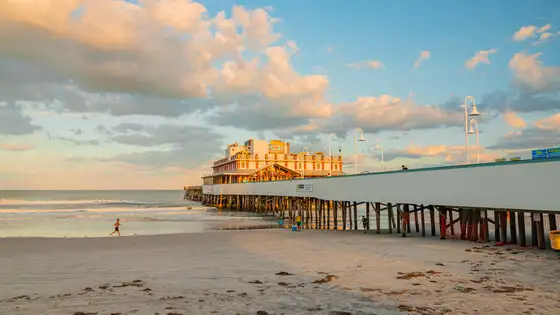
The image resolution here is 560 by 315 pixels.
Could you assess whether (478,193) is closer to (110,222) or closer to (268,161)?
(110,222)

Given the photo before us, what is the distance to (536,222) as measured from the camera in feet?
55.5

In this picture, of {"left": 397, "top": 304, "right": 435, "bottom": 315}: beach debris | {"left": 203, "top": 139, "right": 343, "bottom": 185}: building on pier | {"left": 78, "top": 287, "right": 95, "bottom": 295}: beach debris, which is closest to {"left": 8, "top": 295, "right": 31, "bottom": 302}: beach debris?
{"left": 78, "top": 287, "right": 95, "bottom": 295}: beach debris

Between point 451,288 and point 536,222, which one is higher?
point 536,222

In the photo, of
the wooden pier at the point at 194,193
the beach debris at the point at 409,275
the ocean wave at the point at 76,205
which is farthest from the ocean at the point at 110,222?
the wooden pier at the point at 194,193

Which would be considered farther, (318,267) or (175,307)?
(318,267)

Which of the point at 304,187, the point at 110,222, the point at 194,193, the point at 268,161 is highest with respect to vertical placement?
the point at 268,161

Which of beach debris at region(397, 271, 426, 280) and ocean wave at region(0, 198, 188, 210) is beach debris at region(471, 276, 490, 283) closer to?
beach debris at region(397, 271, 426, 280)

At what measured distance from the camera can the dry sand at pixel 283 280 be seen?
28.5 ft

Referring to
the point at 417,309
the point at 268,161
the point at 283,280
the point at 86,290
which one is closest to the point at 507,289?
the point at 417,309

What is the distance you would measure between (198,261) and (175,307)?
624 centimetres

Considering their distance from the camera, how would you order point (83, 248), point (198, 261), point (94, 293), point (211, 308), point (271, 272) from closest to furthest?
point (211, 308), point (94, 293), point (271, 272), point (198, 261), point (83, 248)

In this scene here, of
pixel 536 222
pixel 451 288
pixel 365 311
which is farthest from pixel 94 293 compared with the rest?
pixel 536 222

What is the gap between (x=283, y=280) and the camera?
37.4ft

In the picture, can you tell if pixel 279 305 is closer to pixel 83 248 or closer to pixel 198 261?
pixel 198 261
